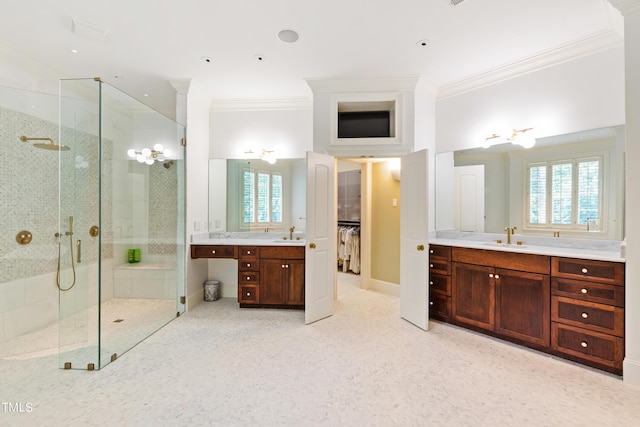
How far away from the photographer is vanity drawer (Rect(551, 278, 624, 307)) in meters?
2.15

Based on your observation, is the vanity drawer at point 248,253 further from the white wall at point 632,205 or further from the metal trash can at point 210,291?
the white wall at point 632,205

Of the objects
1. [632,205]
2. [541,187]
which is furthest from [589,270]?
[541,187]

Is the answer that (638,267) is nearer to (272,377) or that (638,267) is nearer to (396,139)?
(396,139)

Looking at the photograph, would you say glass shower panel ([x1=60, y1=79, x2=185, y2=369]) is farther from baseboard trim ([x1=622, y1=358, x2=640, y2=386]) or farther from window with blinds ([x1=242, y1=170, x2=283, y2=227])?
baseboard trim ([x1=622, y1=358, x2=640, y2=386])

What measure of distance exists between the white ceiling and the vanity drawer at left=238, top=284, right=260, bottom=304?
2.52m

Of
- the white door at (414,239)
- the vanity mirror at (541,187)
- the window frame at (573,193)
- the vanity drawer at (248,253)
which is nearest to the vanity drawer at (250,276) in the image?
the vanity drawer at (248,253)

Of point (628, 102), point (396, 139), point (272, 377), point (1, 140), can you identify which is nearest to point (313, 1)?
point (396, 139)

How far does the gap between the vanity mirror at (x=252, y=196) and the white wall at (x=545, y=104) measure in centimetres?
213

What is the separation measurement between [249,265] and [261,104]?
2220 millimetres

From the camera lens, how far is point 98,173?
241 centimetres

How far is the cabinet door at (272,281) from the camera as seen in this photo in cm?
361

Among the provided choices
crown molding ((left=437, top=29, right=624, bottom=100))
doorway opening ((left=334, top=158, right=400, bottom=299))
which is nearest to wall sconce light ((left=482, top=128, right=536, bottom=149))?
crown molding ((left=437, top=29, right=624, bottom=100))

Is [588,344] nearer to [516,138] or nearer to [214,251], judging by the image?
[516,138]

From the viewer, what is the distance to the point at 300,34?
8.57ft
